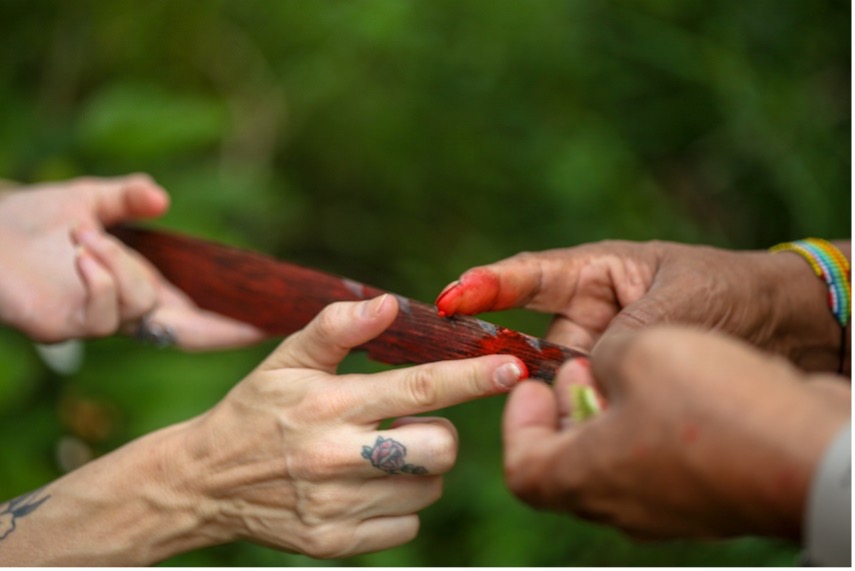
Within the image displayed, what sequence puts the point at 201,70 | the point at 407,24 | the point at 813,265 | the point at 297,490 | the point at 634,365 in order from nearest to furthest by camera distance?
the point at 634,365 < the point at 297,490 < the point at 813,265 < the point at 407,24 < the point at 201,70

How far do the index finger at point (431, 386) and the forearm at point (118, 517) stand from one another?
0.36 meters

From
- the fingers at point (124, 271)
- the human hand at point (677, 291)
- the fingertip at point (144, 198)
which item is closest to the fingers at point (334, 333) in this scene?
the human hand at point (677, 291)

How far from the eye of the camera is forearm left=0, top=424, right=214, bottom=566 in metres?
1.41

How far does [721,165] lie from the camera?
2.84m

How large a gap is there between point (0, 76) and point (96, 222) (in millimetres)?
1109

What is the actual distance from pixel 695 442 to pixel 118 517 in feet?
3.38

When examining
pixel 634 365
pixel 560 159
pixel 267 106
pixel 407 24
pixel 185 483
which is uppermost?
pixel 407 24

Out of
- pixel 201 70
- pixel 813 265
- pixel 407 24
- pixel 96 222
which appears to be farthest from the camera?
pixel 201 70

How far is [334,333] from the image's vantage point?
1229 mm

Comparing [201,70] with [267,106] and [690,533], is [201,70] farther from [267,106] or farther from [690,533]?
[690,533]

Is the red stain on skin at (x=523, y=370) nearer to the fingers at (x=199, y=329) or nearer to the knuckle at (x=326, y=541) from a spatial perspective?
the knuckle at (x=326, y=541)

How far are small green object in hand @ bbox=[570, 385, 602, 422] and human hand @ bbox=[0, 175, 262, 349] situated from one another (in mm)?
1060

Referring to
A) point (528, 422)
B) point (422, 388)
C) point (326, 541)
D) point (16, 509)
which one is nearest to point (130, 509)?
point (16, 509)

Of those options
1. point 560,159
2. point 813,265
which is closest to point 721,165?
point 560,159
